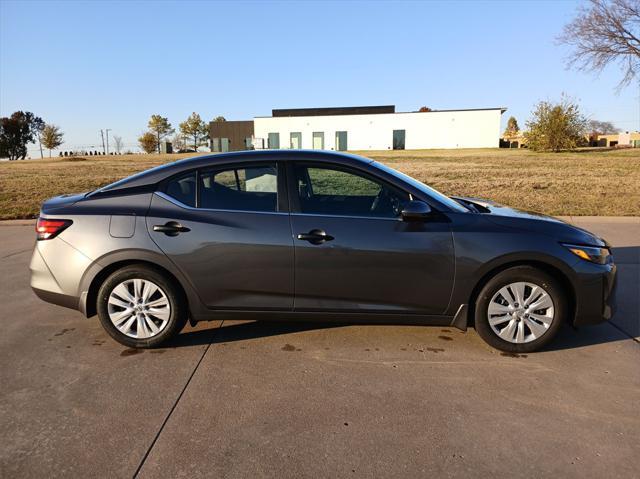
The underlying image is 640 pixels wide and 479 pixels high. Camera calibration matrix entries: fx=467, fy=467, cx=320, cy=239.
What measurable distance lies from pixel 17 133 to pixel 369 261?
324ft

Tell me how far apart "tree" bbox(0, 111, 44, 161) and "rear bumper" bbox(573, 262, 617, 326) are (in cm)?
9565

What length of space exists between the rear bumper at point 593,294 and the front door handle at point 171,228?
3062 millimetres

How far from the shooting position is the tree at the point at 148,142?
84500mm

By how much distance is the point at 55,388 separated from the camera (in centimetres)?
317

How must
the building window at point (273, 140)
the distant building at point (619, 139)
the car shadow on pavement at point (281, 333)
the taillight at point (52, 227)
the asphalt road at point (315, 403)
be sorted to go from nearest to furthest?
1. the asphalt road at point (315, 403)
2. the taillight at point (52, 227)
3. the car shadow on pavement at point (281, 333)
4. the building window at point (273, 140)
5. the distant building at point (619, 139)

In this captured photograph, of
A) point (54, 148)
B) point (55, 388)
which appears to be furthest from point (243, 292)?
point (54, 148)

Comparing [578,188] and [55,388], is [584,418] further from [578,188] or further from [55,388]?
[578,188]

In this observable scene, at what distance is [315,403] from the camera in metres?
2.97

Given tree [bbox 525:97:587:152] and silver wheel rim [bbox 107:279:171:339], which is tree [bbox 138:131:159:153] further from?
silver wheel rim [bbox 107:279:171:339]

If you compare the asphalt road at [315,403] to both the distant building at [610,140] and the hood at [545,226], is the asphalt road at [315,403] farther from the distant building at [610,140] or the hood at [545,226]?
the distant building at [610,140]

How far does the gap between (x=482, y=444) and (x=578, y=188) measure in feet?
43.5

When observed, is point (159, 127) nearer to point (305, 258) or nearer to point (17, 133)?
point (17, 133)

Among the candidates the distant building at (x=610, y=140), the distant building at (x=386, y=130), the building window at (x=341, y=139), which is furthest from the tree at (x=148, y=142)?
the distant building at (x=610, y=140)

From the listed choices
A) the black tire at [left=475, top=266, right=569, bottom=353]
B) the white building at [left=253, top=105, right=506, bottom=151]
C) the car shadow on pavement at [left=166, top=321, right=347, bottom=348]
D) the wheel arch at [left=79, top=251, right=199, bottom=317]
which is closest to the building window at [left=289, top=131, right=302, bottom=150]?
the white building at [left=253, top=105, right=506, bottom=151]
